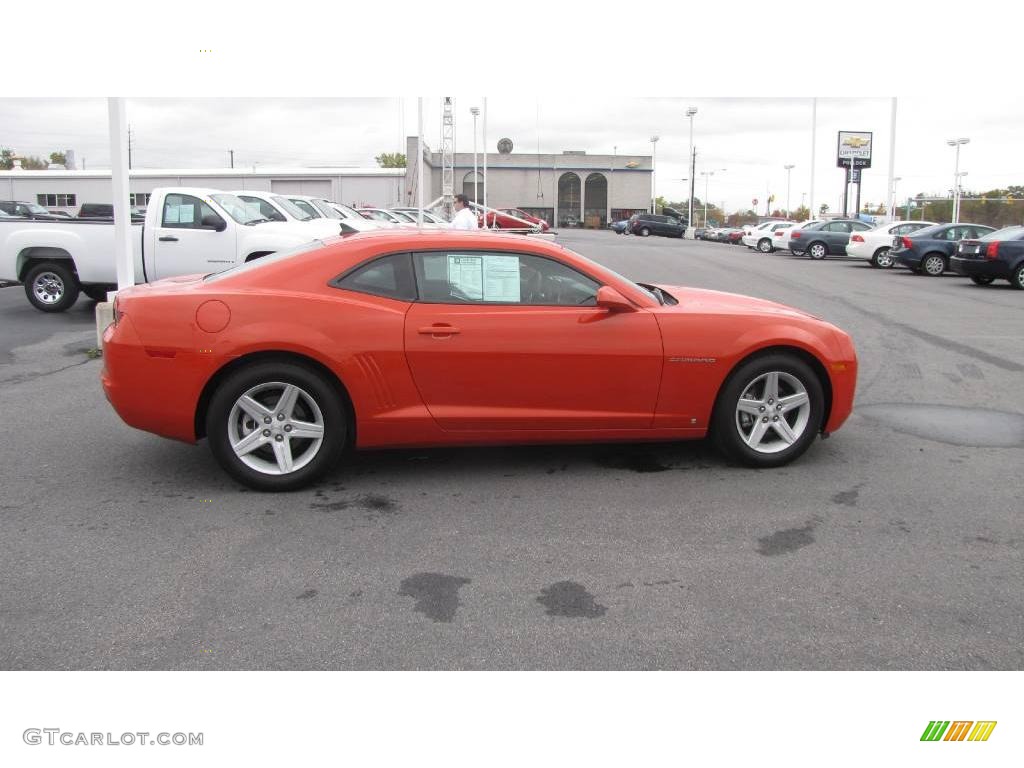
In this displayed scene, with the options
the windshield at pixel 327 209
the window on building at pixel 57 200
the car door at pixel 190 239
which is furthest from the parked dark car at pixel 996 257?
the window on building at pixel 57 200

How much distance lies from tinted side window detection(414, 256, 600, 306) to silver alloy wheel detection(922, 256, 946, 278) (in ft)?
67.0

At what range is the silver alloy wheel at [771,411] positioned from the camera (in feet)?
18.1

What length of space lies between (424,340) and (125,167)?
6.14m

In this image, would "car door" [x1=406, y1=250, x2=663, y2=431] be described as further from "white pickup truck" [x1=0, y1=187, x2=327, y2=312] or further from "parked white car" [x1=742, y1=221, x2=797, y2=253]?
"parked white car" [x1=742, y1=221, x2=797, y2=253]

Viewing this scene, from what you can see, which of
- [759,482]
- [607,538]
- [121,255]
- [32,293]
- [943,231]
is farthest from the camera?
[943,231]

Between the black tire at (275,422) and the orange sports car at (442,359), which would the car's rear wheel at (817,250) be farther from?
the black tire at (275,422)

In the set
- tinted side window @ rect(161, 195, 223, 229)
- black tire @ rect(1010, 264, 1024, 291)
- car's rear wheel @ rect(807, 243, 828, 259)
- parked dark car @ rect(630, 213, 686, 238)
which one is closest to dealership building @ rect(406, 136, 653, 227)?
parked dark car @ rect(630, 213, 686, 238)

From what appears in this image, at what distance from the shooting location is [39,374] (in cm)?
880

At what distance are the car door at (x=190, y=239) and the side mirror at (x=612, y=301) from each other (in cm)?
919

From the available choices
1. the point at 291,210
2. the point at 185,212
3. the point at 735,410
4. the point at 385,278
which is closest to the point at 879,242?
the point at 291,210

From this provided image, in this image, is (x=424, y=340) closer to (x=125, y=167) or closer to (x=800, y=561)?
(x=800, y=561)

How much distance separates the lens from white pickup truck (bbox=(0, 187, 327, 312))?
42.7ft
